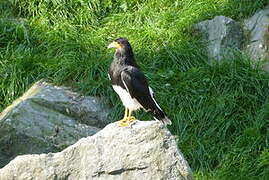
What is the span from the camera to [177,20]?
8375 millimetres

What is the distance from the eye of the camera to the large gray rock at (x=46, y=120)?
632 centimetres

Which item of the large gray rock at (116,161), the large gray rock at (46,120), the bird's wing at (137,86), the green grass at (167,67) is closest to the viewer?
the large gray rock at (116,161)

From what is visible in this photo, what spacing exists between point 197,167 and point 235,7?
9.31 feet

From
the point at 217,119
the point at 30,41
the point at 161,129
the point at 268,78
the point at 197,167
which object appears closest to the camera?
the point at 161,129

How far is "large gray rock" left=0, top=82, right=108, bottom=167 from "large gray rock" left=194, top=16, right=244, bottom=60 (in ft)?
5.22

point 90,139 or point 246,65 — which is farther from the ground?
point 90,139

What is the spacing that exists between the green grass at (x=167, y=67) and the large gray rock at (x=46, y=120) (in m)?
0.22

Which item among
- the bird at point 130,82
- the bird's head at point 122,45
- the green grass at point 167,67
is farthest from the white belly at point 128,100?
the green grass at point 167,67

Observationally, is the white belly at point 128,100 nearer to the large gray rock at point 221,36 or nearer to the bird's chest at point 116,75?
the bird's chest at point 116,75

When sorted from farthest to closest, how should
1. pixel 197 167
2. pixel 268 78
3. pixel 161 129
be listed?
pixel 268 78 → pixel 197 167 → pixel 161 129

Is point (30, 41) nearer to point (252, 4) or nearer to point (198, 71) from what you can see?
point (198, 71)

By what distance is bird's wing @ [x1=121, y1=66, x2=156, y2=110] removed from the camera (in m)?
5.31

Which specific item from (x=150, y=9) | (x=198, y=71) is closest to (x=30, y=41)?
(x=150, y=9)

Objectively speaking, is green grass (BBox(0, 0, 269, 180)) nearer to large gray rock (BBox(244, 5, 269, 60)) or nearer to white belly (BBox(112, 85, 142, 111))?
large gray rock (BBox(244, 5, 269, 60))
